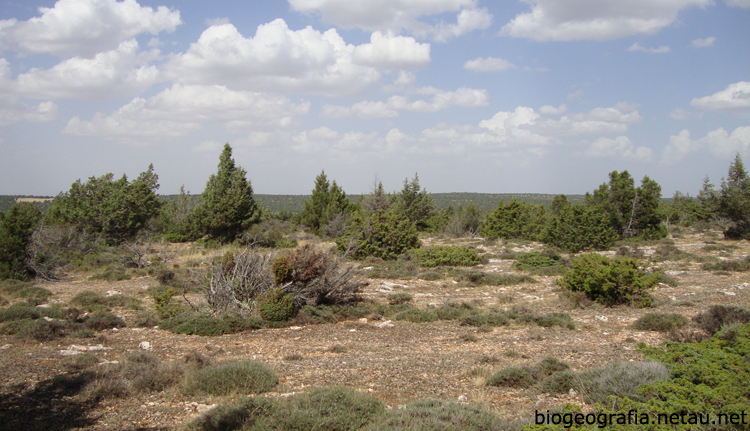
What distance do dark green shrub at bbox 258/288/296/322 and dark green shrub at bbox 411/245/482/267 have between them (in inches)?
382

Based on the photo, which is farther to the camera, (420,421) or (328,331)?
(328,331)

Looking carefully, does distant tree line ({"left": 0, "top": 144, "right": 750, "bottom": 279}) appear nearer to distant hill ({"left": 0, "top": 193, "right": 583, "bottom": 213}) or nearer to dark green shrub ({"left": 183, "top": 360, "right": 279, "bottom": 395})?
dark green shrub ({"left": 183, "top": 360, "right": 279, "bottom": 395})

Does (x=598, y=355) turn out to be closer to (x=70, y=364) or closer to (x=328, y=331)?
(x=328, y=331)

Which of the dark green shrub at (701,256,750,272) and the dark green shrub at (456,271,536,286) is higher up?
the dark green shrub at (701,256,750,272)

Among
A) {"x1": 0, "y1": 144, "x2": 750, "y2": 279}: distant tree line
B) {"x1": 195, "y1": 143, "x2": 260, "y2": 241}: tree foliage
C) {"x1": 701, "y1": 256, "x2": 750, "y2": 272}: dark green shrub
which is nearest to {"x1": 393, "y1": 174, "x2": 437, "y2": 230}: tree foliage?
{"x1": 0, "y1": 144, "x2": 750, "y2": 279}: distant tree line

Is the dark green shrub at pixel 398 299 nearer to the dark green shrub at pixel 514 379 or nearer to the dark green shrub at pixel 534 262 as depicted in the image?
the dark green shrub at pixel 514 379

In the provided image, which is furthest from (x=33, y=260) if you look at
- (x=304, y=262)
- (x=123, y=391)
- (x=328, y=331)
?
(x=123, y=391)

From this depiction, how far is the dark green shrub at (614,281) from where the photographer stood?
11258mm

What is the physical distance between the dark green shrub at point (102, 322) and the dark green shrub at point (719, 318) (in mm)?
11187

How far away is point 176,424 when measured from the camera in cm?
466

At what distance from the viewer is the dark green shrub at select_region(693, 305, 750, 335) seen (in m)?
7.82

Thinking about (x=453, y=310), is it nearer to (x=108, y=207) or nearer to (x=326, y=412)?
(x=326, y=412)

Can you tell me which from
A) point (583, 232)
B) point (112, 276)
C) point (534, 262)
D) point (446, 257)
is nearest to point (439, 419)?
point (534, 262)

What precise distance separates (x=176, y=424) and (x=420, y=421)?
2489 millimetres
